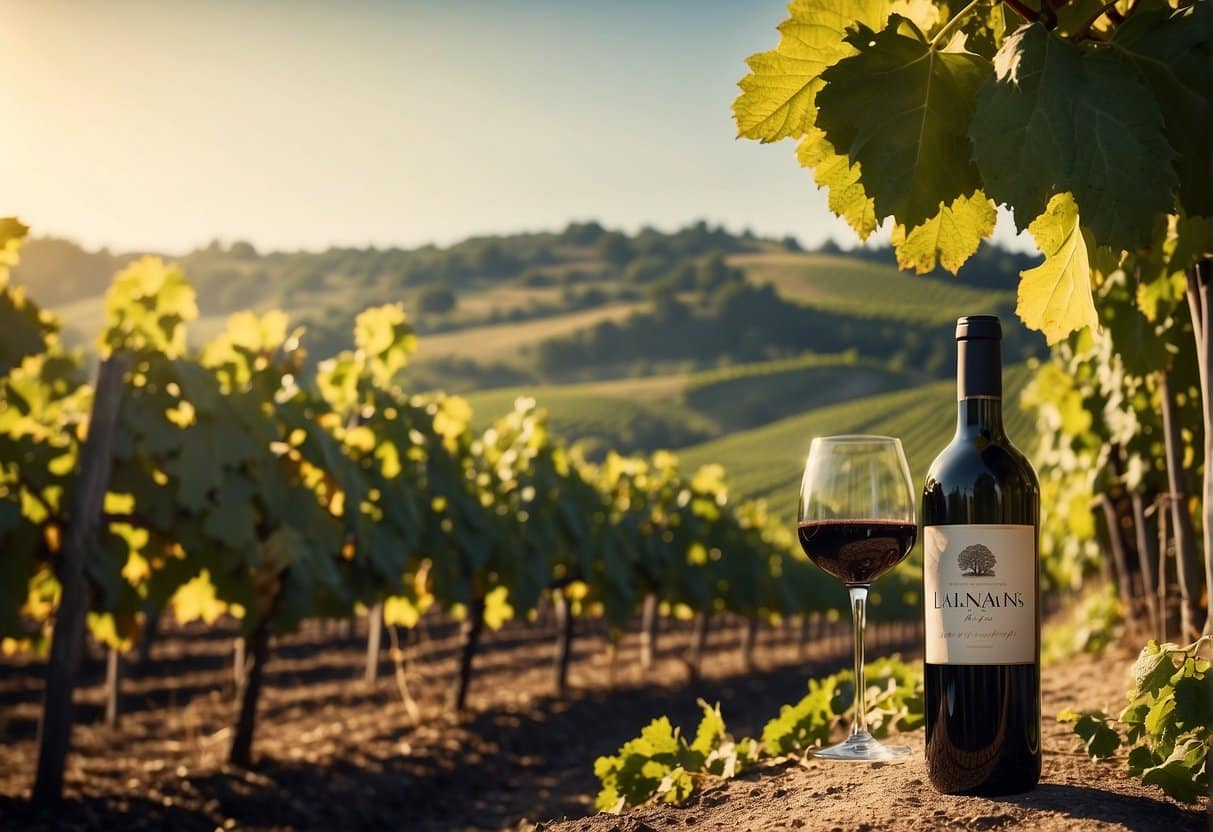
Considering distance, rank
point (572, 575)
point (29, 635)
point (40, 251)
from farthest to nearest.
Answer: point (40, 251), point (572, 575), point (29, 635)

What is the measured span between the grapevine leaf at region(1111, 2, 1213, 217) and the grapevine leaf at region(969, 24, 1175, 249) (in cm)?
15

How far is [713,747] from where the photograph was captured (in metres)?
3.13

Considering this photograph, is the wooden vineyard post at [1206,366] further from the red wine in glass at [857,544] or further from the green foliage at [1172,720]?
the red wine in glass at [857,544]

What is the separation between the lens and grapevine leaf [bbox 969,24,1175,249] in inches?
72.7

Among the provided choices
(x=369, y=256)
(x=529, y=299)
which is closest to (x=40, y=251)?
(x=369, y=256)

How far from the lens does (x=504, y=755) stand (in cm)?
930

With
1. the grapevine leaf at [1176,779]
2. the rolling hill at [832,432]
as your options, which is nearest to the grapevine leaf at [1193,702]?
the grapevine leaf at [1176,779]

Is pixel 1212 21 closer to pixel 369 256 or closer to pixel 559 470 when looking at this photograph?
pixel 559 470

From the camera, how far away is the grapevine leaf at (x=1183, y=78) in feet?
6.53

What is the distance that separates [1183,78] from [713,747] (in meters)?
1.91

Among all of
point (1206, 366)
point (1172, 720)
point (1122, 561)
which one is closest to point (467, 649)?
point (1122, 561)

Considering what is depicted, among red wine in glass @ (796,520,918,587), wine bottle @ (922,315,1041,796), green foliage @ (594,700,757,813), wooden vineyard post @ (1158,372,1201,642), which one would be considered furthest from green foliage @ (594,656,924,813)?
wooden vineyard post @ (1158,372,1201,642)

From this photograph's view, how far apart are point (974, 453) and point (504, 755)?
25.1 ft

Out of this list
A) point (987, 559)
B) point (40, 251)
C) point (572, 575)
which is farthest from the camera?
point (40, 251)
